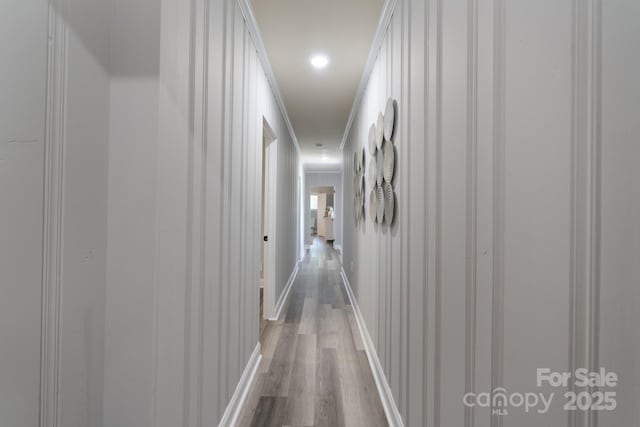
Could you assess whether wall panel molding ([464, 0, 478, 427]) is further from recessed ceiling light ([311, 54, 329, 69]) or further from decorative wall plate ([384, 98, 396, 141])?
recessed ceiling light ([311, 54, 329, 69])

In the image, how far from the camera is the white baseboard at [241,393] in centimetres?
161

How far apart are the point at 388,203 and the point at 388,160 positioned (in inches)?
11.0

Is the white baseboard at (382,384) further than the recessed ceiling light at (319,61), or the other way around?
the recessed ceiling light at (319,61)

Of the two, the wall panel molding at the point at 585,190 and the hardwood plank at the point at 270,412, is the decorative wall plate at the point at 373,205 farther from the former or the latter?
the wall panel molding at the point at 585,190

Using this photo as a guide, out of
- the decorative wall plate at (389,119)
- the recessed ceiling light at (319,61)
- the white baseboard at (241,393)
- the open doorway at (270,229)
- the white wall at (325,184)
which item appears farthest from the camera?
the white wall at (325,184)

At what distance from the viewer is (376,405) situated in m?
1.88

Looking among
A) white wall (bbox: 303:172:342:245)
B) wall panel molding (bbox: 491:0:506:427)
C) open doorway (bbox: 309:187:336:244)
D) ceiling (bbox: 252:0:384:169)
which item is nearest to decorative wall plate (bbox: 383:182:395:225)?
wall panel molding (bbox: 491:0:506:427)

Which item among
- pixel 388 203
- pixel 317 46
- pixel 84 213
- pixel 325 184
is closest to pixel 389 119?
pixel 388 203

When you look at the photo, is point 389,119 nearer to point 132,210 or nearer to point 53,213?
point 132,210

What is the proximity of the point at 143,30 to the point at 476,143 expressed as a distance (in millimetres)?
1119

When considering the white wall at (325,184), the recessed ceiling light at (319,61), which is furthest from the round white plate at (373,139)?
the white wall at (325,184)

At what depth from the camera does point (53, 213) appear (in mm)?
722

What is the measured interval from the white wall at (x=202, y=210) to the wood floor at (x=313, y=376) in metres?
0.32

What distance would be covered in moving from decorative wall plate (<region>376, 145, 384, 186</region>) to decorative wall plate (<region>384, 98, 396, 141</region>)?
21 cm
